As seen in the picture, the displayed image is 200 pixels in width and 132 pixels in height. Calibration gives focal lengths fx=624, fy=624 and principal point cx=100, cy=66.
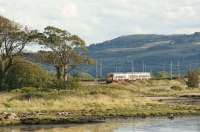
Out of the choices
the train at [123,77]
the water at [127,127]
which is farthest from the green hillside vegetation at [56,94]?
the train at [123,77]

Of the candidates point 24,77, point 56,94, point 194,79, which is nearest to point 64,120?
point 56,94

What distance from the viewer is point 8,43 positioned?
353ft

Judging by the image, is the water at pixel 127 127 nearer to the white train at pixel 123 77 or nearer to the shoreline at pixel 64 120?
the shoreline at pixel 64 120

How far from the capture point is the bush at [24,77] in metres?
105

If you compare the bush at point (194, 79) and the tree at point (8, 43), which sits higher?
the tree at point (8, 43)

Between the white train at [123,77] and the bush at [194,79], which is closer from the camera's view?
the bush at [194,79]

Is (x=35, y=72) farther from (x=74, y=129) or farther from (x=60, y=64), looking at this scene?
(x=74, y=129)

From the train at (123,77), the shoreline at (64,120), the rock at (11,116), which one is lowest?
the shoreline at (64,120)

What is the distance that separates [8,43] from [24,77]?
6.72 meters

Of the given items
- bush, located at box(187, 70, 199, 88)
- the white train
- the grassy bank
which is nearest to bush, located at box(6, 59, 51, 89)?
the grassy bank

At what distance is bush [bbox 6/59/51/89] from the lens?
10500 centimetres

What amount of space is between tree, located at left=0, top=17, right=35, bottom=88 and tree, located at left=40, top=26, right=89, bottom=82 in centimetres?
2339

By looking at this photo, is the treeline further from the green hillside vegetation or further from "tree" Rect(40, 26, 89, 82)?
"tree" Rect(40, 26, 89, 82)

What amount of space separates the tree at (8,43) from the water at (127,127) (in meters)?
43.2
